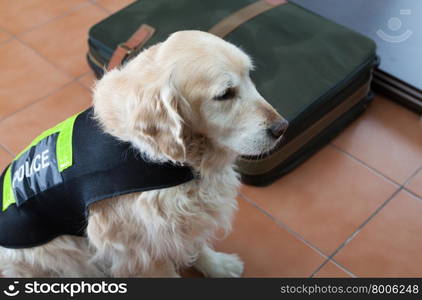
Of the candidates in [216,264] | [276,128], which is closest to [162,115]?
[276,128]

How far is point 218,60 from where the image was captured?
1079 mm

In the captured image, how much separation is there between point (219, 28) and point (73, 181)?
1.03 meters

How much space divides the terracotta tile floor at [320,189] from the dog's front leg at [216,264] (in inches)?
2.5

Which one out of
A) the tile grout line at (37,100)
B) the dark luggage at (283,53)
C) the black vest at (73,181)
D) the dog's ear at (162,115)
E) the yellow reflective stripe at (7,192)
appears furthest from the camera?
the tile grout line at (37,100)

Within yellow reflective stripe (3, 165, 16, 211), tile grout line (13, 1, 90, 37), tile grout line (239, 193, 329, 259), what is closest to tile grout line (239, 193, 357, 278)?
tile grout line (239, 193, 329, 259)

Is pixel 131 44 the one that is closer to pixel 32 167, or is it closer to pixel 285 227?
pixel 32 167

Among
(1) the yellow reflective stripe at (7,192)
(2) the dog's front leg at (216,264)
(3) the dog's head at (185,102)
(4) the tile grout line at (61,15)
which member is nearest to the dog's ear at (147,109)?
(3) the dog's head at (185,102)

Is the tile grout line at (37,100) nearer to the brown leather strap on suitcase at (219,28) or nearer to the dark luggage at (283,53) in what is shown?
the dark luggage at (283,53)

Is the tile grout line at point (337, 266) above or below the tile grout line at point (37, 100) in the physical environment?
below

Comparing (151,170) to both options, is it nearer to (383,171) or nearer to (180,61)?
(180,61)

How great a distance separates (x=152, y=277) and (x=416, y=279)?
0.87m

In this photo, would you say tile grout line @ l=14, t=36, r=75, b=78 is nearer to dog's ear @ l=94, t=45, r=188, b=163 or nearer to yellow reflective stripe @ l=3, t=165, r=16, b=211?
yellow reflective stripe @ l=3, t=165, r=16, b=211

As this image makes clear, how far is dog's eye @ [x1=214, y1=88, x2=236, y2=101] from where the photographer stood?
110cm

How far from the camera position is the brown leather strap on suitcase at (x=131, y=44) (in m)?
1.87
